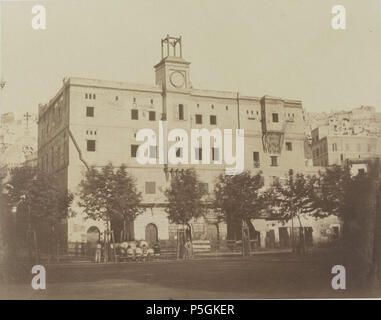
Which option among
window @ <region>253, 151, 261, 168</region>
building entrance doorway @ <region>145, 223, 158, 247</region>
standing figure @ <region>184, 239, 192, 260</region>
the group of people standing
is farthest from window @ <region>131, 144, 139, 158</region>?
window @ <region>253, 151, 261, 168</region>

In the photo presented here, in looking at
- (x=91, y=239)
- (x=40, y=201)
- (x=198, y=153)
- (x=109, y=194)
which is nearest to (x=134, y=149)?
(x=109, y=194)

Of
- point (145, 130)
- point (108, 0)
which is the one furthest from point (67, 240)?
point (108, 0)

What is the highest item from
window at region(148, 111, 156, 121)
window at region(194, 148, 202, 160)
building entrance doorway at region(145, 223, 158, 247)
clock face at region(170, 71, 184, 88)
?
clock face at region(170, 71, 184, 88)

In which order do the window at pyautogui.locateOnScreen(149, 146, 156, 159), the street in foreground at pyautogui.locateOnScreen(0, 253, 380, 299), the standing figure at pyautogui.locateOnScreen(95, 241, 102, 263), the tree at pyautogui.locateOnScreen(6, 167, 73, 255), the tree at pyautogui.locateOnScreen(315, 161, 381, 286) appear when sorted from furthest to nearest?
the window at pyautogui.locateOnScreen(149, 146, 156, 159) → the standing figure at pyautogui.locateOnScreen(95, 241, 102, 263) → the tree at pyautogui.locateOnScreen(6, 167, 73, 255) → the tree at pyautogui.locateOnScreen(315, 161, 381, 286) → the street in foreground at pyautogui.locateOnScreen(0, 253, 380, 299)

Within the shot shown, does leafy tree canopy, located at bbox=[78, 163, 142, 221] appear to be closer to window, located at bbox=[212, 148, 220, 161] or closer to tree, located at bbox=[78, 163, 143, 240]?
tree, located at bbox=[78, 163, 143, 240]

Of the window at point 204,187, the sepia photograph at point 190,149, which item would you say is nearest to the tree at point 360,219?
the sepia photograph at point 190,149

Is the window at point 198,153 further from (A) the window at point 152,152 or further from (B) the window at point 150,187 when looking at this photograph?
(B) the window at point 150,187
